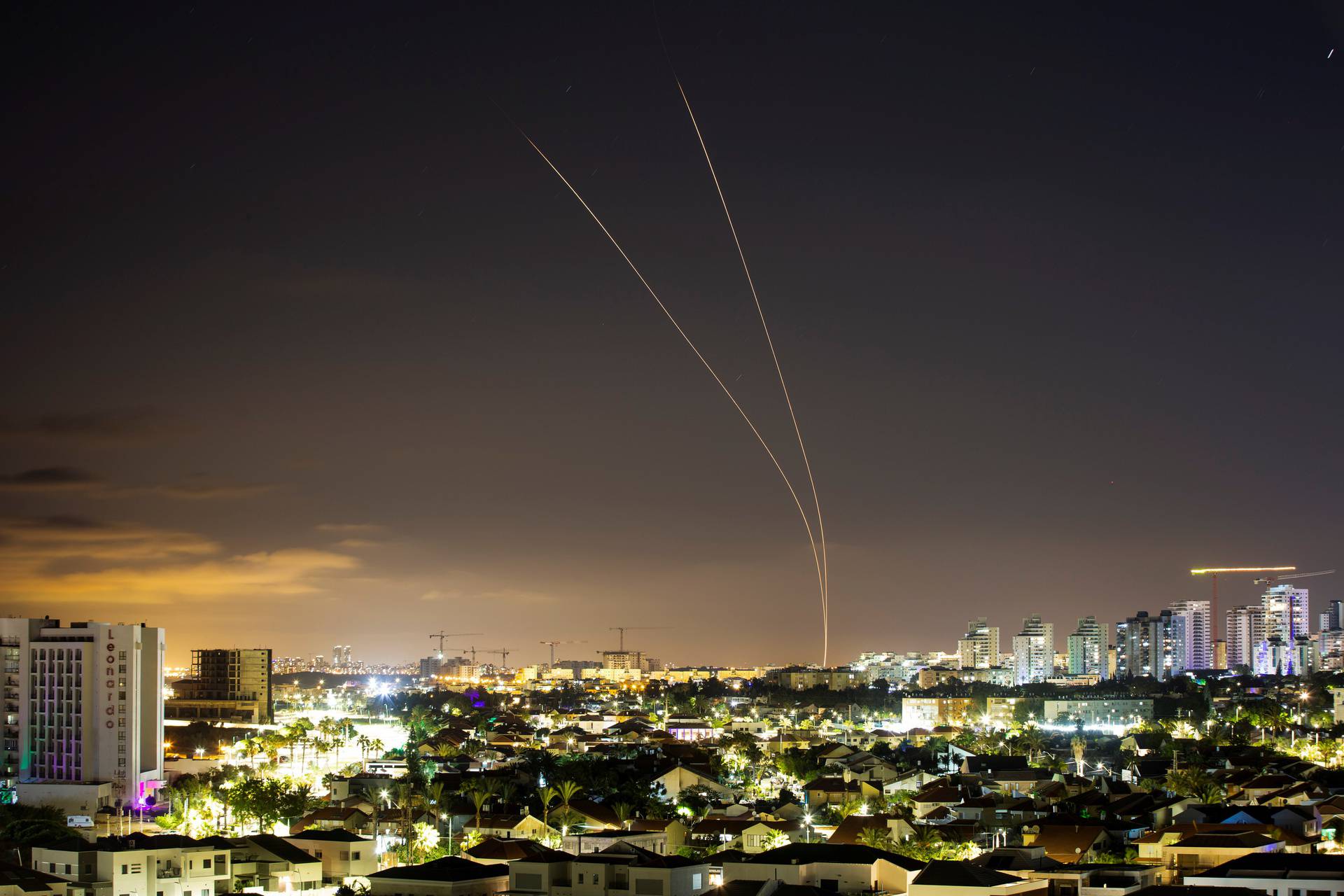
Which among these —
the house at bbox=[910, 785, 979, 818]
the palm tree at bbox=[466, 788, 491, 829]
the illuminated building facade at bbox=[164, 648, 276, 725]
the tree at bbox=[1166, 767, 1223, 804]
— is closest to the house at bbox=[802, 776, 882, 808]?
the house at bbox=[910, 785, 979, 818]

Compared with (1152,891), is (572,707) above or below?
below

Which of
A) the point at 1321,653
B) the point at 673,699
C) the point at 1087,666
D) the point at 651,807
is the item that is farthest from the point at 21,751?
the point at 1087,666

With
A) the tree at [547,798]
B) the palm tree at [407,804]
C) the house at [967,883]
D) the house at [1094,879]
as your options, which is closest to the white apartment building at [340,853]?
the palm tree at [407,804]

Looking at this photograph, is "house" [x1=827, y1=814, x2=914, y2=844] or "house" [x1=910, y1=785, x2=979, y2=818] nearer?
"house" [x1=827, y1=814, x2=914, y2=844]

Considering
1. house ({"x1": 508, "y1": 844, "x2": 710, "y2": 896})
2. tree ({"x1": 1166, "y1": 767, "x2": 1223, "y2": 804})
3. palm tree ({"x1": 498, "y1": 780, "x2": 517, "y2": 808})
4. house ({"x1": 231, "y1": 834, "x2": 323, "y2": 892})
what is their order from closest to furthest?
1. house ({"x1": 508, "y1": 844, "x2": 710, "y2": 896})
2. house ({"x1": 231, "y1": 834, "x2": 323, "y2": 892})
3. tree ({"x1": 1166, "y1": 767, "x2": 1223, "y2": 804})
4. palm tree ({"x1": 498, "y1": 780, "x2": 517, "y2": 808})

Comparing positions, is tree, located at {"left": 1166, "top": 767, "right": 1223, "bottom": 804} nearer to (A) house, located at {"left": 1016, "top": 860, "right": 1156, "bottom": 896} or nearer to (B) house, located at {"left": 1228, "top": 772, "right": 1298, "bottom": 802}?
(B) house, located at {"left": 1228, "top": 772, "right": 1298, "bottom": 802}

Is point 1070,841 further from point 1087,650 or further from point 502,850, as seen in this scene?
point 1087,650

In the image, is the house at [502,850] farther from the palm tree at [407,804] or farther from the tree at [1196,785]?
the tree at [1196,785]

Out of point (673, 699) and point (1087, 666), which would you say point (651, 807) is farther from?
point (1087, 666)
